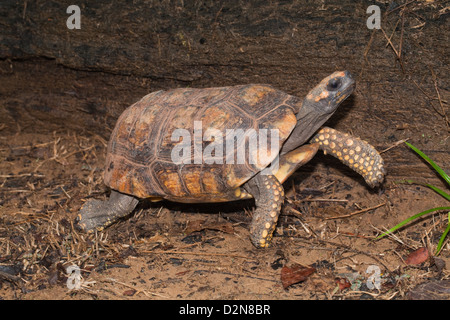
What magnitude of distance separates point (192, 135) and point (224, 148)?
313mm

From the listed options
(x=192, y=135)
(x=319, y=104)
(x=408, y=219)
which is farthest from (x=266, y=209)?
(x=408, y=219)

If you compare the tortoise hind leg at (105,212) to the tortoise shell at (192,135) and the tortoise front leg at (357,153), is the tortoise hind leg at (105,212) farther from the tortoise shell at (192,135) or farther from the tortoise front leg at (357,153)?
the tortoise front leg at (357,153)

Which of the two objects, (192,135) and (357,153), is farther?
(357,153)

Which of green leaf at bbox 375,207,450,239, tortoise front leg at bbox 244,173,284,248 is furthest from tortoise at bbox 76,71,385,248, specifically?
green leaf at bbox 375,207,450,239

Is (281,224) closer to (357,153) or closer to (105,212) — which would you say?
(357,153)

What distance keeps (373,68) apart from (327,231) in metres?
1.53

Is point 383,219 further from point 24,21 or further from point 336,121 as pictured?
point 24,21

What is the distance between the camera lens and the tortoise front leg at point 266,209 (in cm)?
367

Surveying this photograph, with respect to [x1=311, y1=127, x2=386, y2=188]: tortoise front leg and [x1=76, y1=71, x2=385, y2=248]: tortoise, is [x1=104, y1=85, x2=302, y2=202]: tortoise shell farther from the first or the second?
[x1=311, y1=127, x2=386, y2=188]: tortoise front leg

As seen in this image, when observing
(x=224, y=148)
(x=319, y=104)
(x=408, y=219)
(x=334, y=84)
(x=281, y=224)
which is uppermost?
(x=334, y=84)

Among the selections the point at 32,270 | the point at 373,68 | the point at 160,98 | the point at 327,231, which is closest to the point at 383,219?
the point at 327,231

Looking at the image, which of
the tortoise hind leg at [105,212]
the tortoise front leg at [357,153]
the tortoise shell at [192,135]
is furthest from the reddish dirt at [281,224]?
the tortoise shell at [192,135]

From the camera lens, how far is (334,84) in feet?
12.3

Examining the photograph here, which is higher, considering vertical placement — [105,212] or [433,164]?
[433,164]
